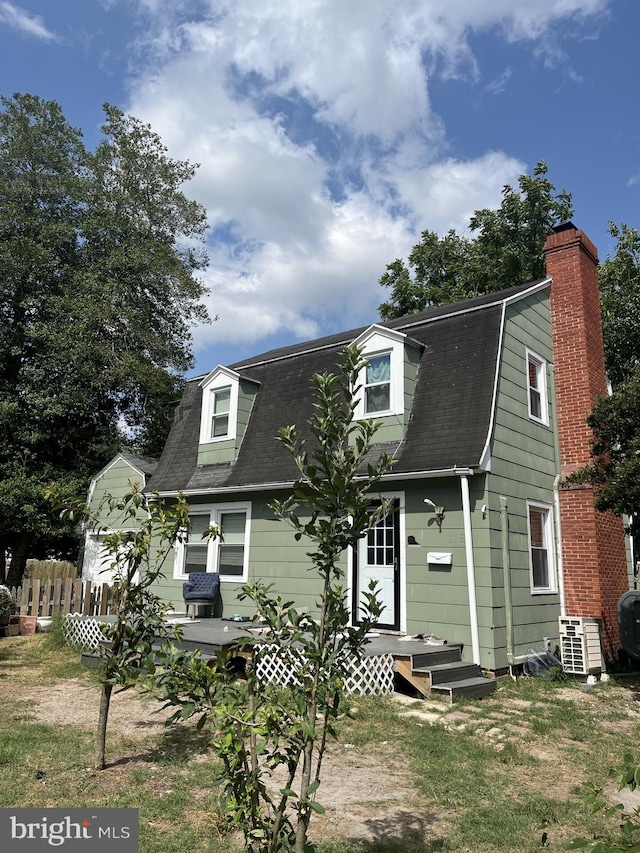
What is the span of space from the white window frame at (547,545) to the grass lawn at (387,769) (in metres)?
2.38

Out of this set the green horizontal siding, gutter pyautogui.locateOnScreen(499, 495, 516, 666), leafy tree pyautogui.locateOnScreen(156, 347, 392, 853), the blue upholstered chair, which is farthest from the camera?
the blue upholstered chair

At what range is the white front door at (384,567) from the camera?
1023cm

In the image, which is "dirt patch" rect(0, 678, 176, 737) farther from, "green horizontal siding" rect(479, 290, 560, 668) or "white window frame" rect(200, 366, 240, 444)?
"white window frame" rect(200, 366, 240, 444)

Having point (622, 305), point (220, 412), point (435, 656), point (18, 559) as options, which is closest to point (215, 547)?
point (220, 412)

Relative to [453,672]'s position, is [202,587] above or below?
above

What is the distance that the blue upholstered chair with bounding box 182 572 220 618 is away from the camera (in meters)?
12.3

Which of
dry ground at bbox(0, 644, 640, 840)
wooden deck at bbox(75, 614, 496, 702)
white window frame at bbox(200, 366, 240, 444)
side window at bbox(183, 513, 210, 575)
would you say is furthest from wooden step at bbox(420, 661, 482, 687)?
white window frame at bbox(200, 366, 240, 444)

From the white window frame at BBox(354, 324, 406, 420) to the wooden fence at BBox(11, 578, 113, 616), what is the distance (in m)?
6.96

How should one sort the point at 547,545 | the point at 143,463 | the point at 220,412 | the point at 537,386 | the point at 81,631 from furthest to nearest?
the point at 143,463 → the point at 220,412 → the point at 537,386 → the point at 547,545 → the point at 81,631

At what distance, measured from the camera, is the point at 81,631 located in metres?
10.9

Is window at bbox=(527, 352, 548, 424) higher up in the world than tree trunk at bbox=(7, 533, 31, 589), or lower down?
higher up

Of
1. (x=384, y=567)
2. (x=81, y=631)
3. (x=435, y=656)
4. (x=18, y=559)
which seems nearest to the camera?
(x=435, y=656)

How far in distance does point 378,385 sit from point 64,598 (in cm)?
835

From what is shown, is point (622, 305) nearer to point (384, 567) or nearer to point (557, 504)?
point (557, 504)
